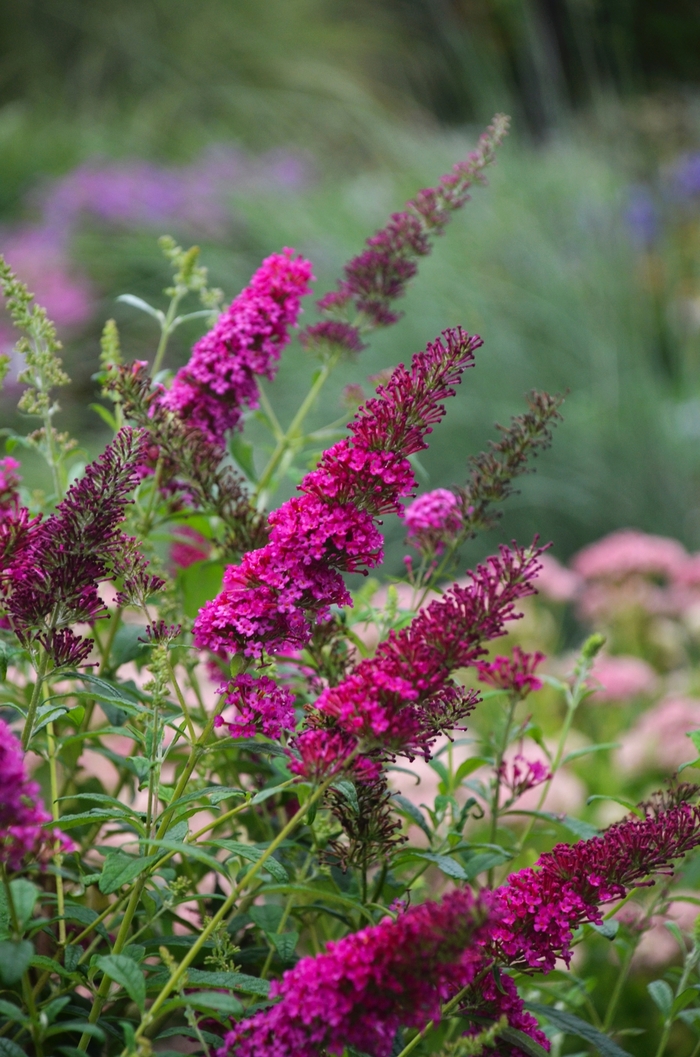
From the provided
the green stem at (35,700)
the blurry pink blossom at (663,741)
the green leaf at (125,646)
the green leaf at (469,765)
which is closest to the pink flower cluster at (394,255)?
the green leaf at (125,646)

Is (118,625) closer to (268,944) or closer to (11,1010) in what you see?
(268,944)

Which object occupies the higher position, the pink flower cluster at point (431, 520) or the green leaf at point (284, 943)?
the pink flower cluster at point (431, 520)

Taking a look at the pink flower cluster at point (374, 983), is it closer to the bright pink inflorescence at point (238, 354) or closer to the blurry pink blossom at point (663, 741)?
the bright pink inflorescence at point (238, 354)

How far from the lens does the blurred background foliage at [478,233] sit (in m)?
4.02

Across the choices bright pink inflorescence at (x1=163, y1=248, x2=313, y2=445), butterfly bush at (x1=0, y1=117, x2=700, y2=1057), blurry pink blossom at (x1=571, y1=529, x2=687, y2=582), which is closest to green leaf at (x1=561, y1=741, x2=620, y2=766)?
butterfly bush at (x1=0, y1=117, x2=700, y2=1057)

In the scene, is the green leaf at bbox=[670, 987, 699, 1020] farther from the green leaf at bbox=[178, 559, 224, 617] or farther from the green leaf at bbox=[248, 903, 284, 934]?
the green leaf at bbox=[178, 559, 224, 617]

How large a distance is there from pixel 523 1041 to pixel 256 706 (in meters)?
0.30

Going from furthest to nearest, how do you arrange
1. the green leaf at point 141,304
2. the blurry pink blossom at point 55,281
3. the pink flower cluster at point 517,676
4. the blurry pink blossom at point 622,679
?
the blurry pink blossom at point 55,281
the blurry pink blossom at point 622,679
the green leaf at point 141,304
the pink flower cluster at point 517,676

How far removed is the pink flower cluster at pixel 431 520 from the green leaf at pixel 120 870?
18.1 inches

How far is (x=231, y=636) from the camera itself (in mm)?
764

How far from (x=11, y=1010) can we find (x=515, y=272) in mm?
4143

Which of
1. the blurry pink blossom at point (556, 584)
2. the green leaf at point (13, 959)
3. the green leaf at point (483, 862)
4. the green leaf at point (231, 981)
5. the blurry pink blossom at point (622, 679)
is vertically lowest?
the green leaf at point (231, 981)

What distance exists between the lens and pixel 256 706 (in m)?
0.77

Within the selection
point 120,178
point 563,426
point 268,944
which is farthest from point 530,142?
point 268,944
